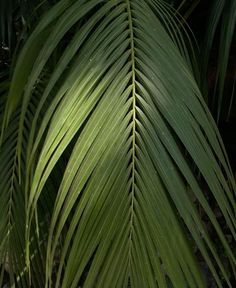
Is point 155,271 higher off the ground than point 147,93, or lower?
lower

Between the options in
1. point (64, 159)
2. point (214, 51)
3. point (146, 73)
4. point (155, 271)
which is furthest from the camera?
point (214, 51)

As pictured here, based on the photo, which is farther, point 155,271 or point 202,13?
point 202,13

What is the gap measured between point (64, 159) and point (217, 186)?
1.51 feet

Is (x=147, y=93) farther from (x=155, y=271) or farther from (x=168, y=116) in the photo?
(x=155, y=271)

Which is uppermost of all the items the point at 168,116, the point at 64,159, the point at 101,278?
the point at 168,116

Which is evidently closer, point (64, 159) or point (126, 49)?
point (126, 49)

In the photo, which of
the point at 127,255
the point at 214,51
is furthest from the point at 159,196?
the point at 214,51

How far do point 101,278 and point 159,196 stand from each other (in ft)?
0.40

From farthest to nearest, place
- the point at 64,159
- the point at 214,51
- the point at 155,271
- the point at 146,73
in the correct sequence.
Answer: the point at 214,51
the point at 64,159
the point at 146,73
the point at 155,271

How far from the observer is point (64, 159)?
1117mm

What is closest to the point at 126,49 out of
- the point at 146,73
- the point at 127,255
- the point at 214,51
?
the point at 146,73

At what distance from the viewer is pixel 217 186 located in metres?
0.72

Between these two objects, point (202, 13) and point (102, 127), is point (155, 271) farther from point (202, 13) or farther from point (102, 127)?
point (202, 13)

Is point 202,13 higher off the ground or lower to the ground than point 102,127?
higher
